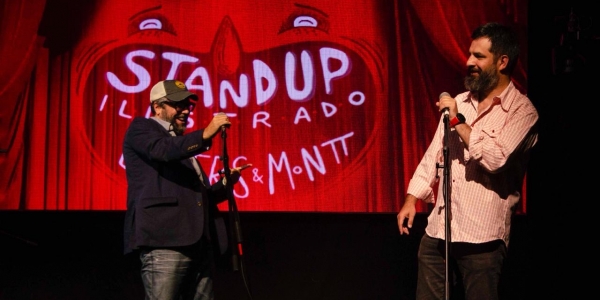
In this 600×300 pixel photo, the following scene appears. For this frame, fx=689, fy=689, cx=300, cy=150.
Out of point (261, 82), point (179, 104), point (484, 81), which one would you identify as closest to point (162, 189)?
point (179, 104)

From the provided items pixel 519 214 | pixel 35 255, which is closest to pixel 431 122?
pixel 519 214

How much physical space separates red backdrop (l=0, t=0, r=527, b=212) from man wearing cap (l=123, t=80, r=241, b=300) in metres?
1.53

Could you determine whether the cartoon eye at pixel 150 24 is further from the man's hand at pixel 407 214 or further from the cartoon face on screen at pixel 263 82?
the man's hand at pixel 407 214

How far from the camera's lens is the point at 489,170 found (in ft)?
9.47

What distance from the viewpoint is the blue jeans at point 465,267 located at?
2.89 metres

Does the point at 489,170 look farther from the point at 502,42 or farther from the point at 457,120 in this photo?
the point at 502,42

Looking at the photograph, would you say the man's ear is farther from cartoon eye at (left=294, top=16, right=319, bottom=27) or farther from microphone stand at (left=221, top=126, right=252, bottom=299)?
cartoon eye at (left=294, top=16, right=319, bottom=27)

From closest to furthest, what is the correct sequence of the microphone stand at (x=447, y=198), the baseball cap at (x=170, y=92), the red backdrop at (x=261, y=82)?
the microphone stand at (x=447, y=198)
the baseball cap at (x=170, y=92)
the red backdrop at (x=261, y=82)

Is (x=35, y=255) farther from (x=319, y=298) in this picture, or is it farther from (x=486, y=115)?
(x=486, y=115)

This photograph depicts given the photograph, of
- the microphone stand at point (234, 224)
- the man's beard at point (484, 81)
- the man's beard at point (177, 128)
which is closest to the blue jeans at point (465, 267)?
the man's beard at point (484, 81)

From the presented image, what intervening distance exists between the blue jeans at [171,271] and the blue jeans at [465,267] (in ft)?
A: 3.44

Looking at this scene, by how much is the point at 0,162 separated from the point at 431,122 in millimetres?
3017

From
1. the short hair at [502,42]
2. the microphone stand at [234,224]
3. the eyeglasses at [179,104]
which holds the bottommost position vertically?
the microphone stand at [234,224]

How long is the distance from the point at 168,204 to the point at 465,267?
1345mm
